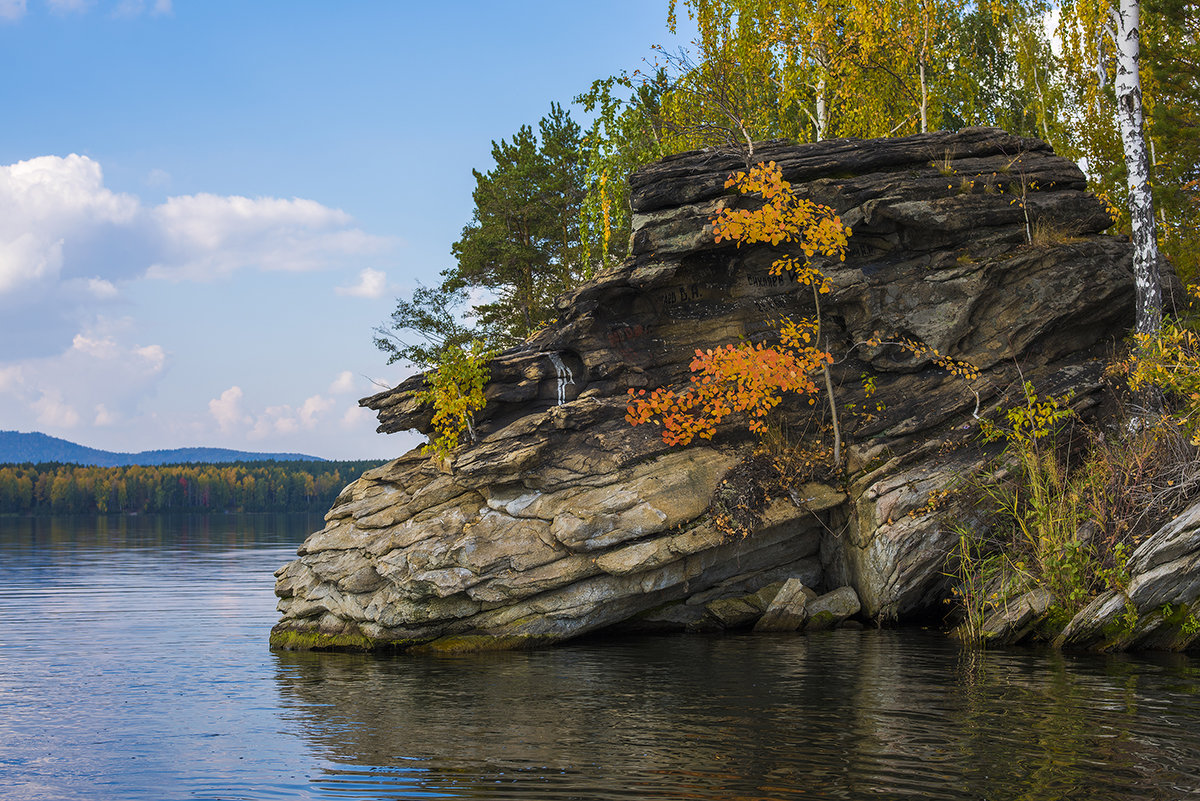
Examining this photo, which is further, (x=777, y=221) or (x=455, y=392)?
(x=455, y=392)

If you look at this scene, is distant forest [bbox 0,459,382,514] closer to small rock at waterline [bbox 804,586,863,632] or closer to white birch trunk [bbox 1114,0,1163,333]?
small rock at waterline [bbox 804,586,863,632]

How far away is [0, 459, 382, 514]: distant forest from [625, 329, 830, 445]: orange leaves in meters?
126

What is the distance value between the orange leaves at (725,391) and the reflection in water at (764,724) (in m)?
5.40

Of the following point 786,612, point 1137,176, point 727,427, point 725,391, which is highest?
point 1137,176

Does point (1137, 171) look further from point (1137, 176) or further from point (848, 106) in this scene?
point (848, 106)

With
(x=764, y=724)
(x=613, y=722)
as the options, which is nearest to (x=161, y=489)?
(x=613, y=722)

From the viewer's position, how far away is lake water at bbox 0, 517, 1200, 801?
372 inches

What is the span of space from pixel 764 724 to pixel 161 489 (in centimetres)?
14342

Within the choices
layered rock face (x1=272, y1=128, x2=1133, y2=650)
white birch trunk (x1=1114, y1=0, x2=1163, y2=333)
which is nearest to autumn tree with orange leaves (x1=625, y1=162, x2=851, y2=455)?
layered rock face (x1=272, y1=128, x2=1133, y2=650)

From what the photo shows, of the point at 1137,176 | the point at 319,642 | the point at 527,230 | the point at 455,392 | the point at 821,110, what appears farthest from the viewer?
the point at 527,230

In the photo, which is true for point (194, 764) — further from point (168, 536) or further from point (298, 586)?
point (168, 536)

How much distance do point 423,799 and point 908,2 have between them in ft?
95.9

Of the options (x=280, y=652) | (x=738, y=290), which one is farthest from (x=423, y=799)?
(x=738, y=290)

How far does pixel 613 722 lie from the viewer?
1225 centimetres
